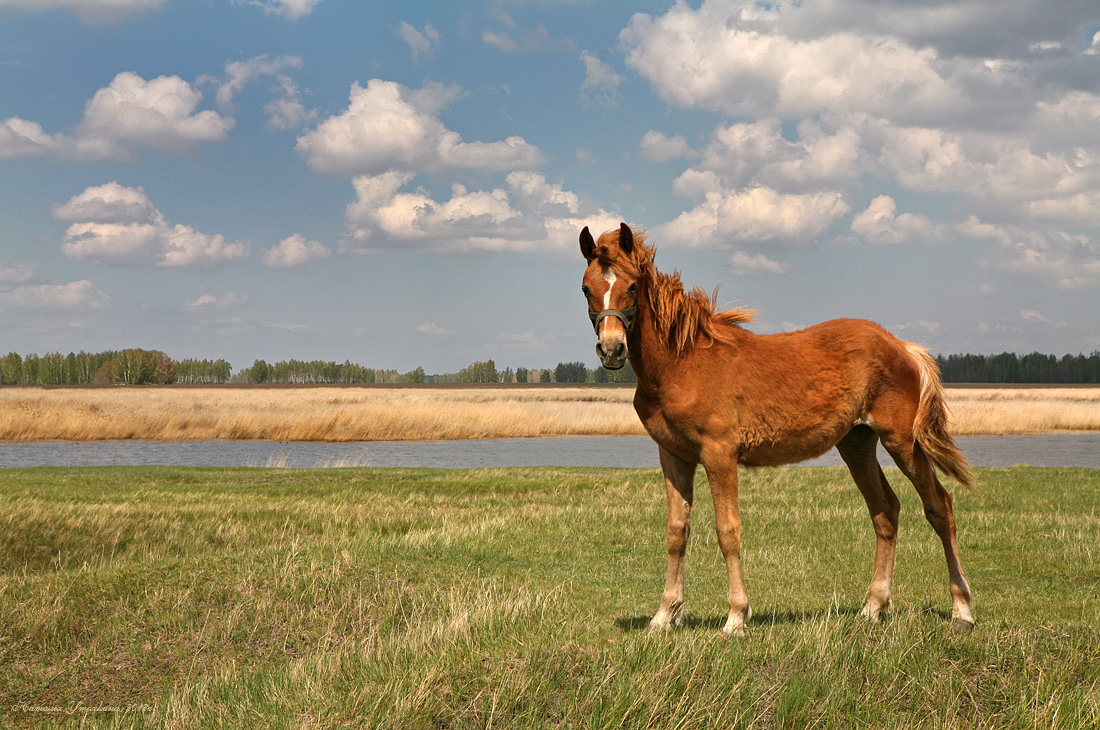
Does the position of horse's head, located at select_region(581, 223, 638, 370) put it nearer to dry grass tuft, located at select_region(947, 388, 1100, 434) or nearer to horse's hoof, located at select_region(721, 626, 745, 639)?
horse's hoof, located at select_region(721, 626, 745, 639)

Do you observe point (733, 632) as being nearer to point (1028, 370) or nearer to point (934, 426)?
point (934, 426)

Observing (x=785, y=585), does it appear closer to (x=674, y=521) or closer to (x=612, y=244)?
(x=674, y=521)

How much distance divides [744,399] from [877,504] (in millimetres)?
1987

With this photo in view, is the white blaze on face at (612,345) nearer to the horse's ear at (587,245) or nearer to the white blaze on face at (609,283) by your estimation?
the white blaze on face at (609,283)

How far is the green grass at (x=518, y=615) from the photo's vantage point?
4.66 metres

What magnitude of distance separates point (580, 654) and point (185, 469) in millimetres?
21483

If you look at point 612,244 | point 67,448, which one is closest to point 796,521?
point 612,244

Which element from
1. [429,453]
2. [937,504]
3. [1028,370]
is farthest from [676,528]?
[1028,370]

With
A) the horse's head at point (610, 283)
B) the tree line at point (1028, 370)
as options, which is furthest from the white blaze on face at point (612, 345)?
the tree line at point (1028, 370)

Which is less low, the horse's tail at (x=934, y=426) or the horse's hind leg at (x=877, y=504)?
the horse's tail at (x=934, y=426)

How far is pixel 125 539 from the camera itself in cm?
1316

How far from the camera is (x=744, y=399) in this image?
6406mm

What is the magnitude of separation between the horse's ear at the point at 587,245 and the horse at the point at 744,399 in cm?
1

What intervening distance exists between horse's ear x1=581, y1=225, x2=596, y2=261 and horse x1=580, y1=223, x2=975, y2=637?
0.04 ft
